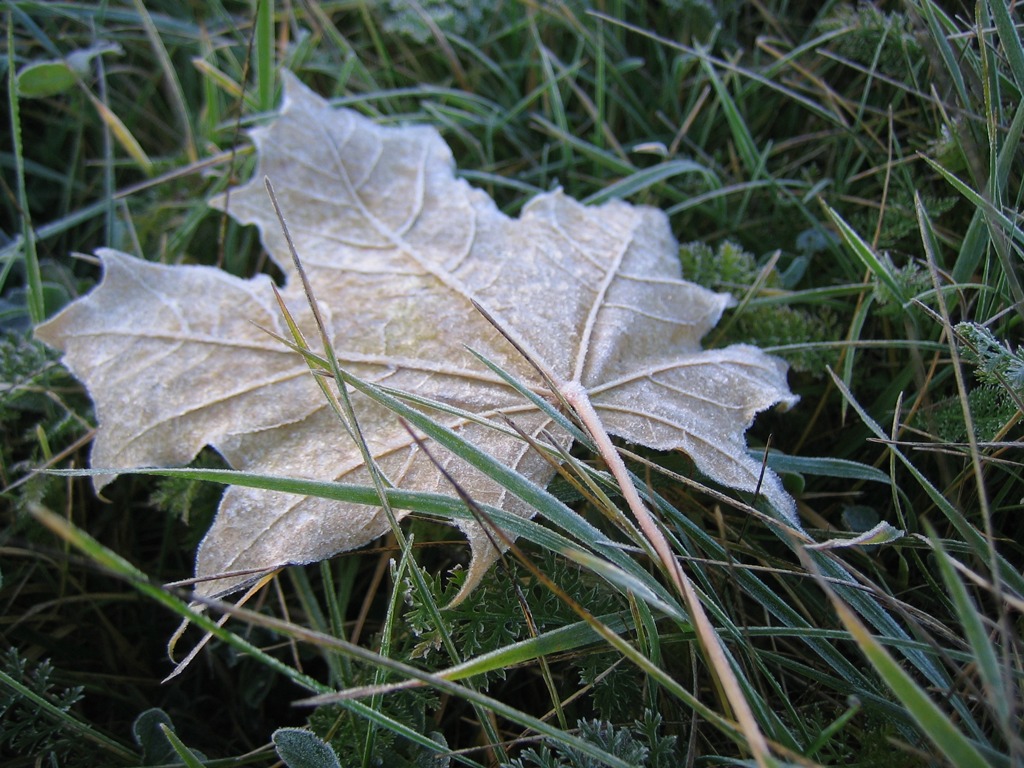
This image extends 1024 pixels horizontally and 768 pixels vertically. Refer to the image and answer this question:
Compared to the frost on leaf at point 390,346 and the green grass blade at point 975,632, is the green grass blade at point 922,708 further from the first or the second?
the frost on leaf at point 390,346

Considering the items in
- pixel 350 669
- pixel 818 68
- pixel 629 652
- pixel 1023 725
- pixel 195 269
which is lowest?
pixel 350 669

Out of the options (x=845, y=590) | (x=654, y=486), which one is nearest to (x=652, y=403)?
(x=654, y=486)

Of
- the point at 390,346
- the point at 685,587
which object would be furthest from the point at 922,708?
the point at 390,346

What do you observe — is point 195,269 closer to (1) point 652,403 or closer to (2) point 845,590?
(1) point 652,403

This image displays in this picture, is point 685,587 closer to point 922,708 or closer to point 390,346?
point 922,708

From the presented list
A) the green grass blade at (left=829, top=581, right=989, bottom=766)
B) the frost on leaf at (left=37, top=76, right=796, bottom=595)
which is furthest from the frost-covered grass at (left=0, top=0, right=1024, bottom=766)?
the frost on leaf at (left=37, top=76, right=796, bottom=595)

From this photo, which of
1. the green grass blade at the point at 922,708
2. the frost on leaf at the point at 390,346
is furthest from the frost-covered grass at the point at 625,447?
the frost on leaf at the point at 390,346

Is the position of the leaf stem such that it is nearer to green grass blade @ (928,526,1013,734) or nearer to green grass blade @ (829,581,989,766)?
green grass blade @ (829,581,989,766)
